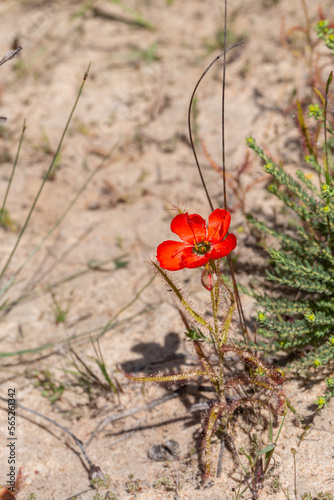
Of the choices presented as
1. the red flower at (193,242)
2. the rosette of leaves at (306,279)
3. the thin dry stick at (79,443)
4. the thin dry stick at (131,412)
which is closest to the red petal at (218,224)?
the red flower at (193,242)

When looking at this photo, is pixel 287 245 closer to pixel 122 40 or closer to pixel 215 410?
pixel 215 410

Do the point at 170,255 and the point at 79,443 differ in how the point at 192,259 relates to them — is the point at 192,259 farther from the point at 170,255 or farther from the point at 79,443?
the point at 79,443

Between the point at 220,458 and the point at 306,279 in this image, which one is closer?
the point at 220,458

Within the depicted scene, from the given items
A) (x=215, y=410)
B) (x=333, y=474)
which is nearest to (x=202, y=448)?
(x=215, y=410)

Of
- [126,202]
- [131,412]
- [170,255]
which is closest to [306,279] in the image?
[170,255]

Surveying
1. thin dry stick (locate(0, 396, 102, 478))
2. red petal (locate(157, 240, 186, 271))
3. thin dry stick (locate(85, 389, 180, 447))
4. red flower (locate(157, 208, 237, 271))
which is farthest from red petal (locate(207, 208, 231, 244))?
thin dry stick (locate(0, 396, 102, 478))

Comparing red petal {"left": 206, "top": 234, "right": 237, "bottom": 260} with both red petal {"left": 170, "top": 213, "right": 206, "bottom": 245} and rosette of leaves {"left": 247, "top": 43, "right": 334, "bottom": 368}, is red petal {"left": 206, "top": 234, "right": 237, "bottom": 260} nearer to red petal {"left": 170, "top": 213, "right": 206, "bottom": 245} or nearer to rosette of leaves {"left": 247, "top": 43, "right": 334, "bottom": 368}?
red petal {"left": 170, "top": 213, "right": 206, "bottom": 245}
